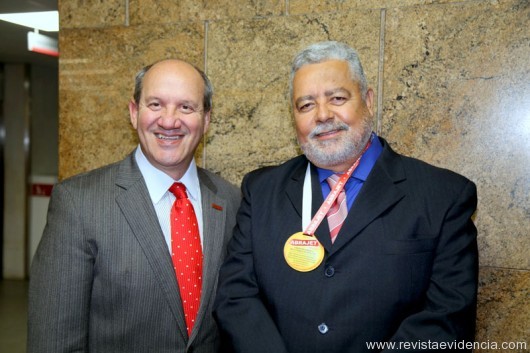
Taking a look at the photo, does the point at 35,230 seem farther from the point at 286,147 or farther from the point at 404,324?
the point at 404,324

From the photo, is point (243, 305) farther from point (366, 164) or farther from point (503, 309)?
point (503, 309)

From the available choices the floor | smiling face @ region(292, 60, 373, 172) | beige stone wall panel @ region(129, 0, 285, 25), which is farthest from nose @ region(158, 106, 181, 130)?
the floor

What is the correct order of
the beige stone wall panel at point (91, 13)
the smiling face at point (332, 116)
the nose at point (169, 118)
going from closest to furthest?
1. the smiling face at point (332, 116)
2. the nose at point (169, 118)
3. the beige stone wall panel at point (91, 13)

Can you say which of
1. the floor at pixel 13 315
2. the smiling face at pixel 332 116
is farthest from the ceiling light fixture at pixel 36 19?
the smiling face at pixel 332 116

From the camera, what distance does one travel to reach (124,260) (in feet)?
7.09

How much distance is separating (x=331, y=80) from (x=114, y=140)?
69.0 inches

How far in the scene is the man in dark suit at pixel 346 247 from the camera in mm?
1935

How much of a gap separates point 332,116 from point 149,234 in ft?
3.09

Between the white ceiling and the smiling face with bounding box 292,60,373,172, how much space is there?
4117 mm

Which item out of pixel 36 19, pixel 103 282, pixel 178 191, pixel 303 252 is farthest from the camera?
pixel 36 19

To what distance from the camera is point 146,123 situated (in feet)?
7.69

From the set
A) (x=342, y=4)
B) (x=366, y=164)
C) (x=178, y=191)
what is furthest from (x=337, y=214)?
(x=342, y=4)

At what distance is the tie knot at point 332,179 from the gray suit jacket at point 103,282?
29.4 inches

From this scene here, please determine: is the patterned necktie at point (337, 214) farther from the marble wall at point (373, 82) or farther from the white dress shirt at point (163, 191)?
the marble wall at point (373, 82)
